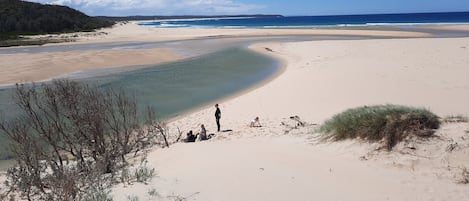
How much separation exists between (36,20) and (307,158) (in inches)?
3143

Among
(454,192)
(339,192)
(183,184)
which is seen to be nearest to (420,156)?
(454,192)

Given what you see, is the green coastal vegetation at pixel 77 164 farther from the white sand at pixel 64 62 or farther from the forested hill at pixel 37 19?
the forested hill at pixel 37 19

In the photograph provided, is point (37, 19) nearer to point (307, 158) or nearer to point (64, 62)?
point (64, 62)

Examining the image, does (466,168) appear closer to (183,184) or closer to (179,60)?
(183,184)

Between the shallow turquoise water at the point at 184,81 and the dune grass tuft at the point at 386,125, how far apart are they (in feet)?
28.0

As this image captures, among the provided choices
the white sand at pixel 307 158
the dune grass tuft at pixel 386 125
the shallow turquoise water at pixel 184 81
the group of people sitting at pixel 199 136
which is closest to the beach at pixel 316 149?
the white sand at pixel 307 158

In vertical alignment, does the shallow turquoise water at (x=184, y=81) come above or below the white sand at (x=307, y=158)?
below

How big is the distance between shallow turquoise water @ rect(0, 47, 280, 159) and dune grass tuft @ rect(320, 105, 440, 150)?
28.0ft

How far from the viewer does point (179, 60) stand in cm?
3347

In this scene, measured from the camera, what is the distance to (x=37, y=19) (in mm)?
77875

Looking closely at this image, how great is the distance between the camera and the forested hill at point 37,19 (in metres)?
73.1

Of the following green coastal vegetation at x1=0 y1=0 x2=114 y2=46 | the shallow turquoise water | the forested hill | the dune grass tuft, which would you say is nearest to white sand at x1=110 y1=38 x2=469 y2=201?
the dune grass tuft

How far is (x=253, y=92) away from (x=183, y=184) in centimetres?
1311

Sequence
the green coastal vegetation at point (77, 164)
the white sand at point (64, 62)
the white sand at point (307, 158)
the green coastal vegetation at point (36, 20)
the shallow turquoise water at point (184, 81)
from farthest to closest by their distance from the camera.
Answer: the green coastal vegetation at point (36, 20) < the white sand at point (64, 62) < the shallow turquoise water at point (184, 81) < the green coastal vegetation at point (77, 164) < the white sand at point (307, 158)
